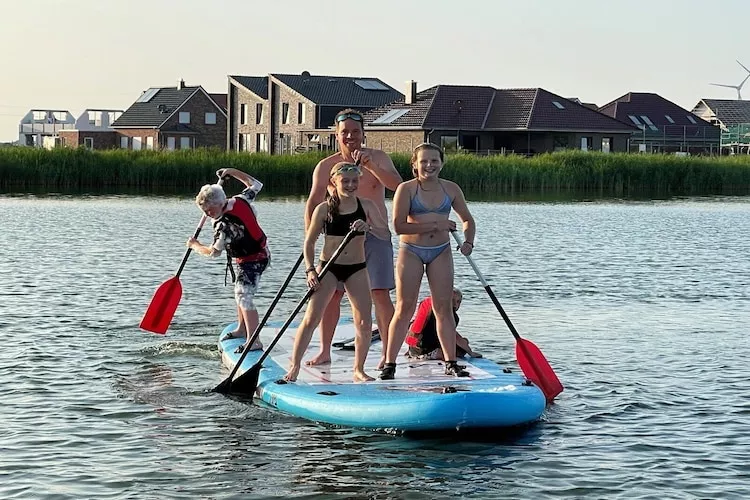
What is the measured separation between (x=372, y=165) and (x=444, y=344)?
61.7 inches

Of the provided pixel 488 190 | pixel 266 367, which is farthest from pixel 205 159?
pixel 266 367

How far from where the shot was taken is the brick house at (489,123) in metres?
71.8

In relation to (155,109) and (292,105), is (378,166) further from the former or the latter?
(155,109)

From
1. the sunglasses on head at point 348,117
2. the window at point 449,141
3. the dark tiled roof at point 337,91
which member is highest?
the dark tiled roof at point 337,91

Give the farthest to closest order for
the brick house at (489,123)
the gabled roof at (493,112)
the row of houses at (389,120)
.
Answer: the row of houses at (389,120)
the gabled roof at (493,112)
the brick house at (489,123)

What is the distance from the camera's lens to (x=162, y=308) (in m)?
14.0

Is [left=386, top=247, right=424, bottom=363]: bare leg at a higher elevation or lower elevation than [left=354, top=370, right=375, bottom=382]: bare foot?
higher

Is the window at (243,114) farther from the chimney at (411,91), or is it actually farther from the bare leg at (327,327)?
the bare leg at (327,327)

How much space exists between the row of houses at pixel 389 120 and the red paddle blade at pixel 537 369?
59079 mm

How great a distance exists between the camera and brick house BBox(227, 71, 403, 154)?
8031 cm

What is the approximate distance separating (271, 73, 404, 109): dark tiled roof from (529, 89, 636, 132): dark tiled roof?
13114 millimetres

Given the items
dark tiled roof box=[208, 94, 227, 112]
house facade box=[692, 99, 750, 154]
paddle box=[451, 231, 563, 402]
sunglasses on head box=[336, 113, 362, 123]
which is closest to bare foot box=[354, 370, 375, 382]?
paddle box=[451, 231, 563, 402]

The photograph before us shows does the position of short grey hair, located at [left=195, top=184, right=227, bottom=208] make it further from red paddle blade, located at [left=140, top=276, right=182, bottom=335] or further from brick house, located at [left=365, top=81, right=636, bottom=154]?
brick house, located at [left=365, top=81, right=636, bottom=154]

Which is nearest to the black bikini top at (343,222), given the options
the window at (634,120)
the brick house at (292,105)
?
the brick house at (292,105)
